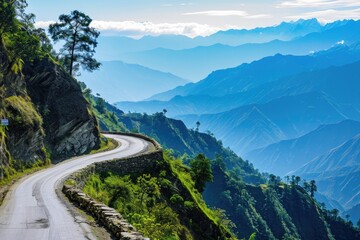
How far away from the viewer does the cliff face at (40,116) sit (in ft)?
164

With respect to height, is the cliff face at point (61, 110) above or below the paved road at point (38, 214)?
above

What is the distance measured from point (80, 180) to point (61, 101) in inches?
1087

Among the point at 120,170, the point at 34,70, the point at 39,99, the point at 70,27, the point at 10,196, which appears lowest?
the point at 10,196

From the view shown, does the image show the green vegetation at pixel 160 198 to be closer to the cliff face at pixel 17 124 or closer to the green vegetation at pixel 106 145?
the cliff face at pixel 17 124

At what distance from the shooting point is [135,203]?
1583 inches

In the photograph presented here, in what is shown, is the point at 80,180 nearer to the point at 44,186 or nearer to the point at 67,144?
the point at 44,186

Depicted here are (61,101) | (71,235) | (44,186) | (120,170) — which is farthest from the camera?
(61,101)

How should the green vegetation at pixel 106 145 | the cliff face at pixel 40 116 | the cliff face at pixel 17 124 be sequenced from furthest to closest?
the green vegetation at pixel 106 145
the cliff face at pixel 40 116
the cliff face at pixel 17 124

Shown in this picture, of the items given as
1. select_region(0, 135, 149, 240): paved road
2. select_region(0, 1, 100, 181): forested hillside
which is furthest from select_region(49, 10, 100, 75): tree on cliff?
select_region(0, 135, 149, 240): paved road

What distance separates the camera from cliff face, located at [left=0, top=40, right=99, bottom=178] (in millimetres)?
49938

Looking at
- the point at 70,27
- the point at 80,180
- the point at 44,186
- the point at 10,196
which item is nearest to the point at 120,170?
the point at 80,180

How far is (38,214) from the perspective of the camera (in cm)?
2728

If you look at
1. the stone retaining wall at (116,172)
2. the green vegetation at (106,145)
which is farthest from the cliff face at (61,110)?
the stone retaining wall at (116,172)

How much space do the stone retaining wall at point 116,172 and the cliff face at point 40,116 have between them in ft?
27.0
